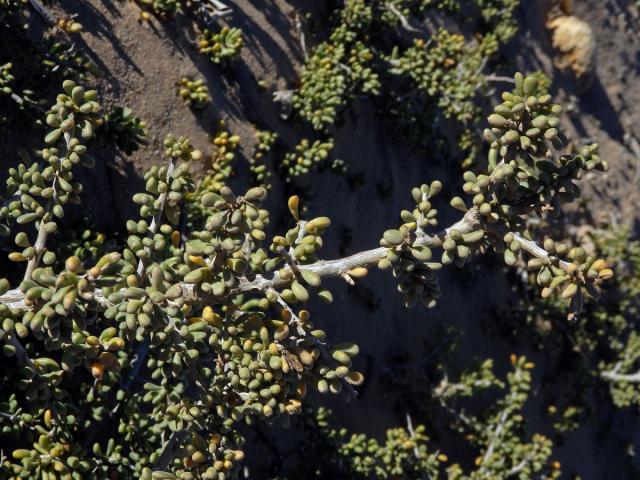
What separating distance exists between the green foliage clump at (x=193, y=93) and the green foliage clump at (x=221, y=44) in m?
0.54

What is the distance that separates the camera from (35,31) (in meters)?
7.90

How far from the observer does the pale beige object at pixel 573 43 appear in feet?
54.0

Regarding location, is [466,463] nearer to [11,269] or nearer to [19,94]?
[11,269]

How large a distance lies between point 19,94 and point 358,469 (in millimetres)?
6154

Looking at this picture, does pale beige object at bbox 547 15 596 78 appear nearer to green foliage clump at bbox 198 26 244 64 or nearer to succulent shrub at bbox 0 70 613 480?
green foliage clump at bbox 198 26 244 64

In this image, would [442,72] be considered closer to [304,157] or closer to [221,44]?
[304,157]

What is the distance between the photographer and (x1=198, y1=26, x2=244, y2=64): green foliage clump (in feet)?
31.1

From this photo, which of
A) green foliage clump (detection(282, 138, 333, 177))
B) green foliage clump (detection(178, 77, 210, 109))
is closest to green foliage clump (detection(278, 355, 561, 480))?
green foliage clump (detection(282, 138, 333, 177))

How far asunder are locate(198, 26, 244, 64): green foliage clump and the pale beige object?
393 inches

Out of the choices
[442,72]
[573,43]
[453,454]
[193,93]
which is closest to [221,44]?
[193,93]

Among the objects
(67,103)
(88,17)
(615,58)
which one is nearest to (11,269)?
(67,103)

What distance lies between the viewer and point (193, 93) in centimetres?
909

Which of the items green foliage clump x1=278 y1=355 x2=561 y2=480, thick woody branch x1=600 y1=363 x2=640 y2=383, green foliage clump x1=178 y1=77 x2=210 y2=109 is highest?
green foliage clump x1=178 y1=77 x2=210 y2=109

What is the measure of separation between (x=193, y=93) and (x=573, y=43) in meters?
11.2
